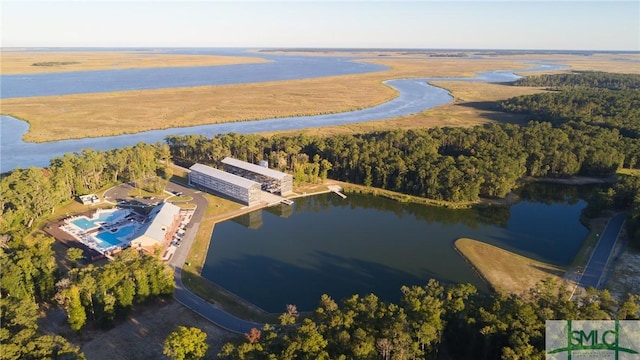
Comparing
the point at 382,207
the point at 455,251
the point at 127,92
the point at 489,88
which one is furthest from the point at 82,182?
the point at 489,88

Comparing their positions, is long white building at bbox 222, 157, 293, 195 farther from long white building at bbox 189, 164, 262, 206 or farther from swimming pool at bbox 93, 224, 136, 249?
swimming pool at bbox 93, 224, 136, 249

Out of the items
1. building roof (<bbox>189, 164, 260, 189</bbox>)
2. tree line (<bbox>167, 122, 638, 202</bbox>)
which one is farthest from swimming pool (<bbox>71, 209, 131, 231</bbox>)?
tree line (<bbox>167, 122, 638, 202</bbox>)

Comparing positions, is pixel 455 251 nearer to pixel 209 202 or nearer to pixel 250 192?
pixel 250 192

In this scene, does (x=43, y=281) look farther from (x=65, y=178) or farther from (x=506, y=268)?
(x=506, y=268)

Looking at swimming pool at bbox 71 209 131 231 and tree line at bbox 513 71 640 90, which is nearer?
swimming pool at bbox 71 209 131 231
